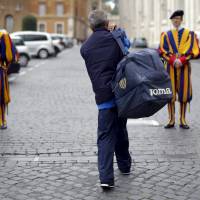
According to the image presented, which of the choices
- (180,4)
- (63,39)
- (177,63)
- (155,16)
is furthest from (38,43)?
(177,63)

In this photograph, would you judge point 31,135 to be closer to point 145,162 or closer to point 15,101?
point 145,162

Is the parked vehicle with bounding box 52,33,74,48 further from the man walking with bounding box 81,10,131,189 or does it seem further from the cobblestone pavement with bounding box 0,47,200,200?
the man walking with bounding box 81,10,131,189

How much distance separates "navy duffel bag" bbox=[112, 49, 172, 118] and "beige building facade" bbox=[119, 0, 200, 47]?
36146mm

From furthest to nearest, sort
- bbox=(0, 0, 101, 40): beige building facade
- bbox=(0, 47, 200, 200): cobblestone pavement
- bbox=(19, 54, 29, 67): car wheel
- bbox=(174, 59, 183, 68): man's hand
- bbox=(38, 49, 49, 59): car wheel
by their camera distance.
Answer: bbox=(0, 0, 101, 40): beige building facade, bbox=(38, 49, 49, 59): car wheel, bbox=(19, 54, 29, 67): car wheel, bbox=(174, 59, 183, 68): man's hand, bbox=(0, 47, 200, 200): cobblestone pavement

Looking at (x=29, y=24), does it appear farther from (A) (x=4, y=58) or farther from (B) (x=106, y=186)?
(B) (x=106, y=186)

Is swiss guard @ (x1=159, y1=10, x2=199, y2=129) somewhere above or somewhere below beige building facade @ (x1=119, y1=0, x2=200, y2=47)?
above

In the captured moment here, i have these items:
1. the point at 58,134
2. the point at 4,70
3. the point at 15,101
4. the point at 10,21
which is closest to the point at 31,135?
the point at 58,134

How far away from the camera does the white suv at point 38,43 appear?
34.9 meters

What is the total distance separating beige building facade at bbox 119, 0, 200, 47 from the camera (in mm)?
42166

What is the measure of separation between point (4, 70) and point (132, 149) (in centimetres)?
271

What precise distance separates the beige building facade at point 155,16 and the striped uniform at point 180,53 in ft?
106

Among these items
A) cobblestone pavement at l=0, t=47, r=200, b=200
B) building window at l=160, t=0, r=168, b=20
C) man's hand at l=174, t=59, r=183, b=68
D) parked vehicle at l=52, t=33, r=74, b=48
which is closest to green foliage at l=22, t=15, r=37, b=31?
parked vehicle at l=52, t=33, r=74, b=48

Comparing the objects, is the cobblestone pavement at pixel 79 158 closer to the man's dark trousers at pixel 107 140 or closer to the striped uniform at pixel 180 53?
the man's dark trousers at pixel 107 140

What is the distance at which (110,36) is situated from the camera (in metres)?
5.28
